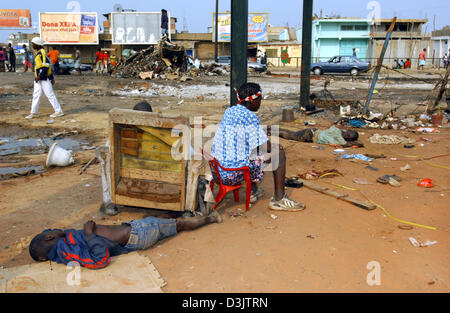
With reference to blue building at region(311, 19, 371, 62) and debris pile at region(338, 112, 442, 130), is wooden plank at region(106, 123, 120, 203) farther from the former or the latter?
blue building at region(311, 19, 371, 62)

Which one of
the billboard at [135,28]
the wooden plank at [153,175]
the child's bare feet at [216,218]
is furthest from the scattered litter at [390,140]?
the billboard at [135,28]

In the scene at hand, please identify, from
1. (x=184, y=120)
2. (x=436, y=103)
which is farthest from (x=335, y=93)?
(x=184, y=120)

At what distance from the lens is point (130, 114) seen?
359 centimetres

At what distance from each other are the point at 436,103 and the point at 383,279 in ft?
24.5

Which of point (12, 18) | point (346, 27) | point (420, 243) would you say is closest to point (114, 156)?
point (420, 243)

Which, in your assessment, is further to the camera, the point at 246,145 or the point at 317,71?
the point at 317,71

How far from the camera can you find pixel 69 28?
3334 cm

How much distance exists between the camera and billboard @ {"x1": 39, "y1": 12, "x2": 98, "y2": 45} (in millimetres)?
33031

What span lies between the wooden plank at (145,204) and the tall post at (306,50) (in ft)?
22.1

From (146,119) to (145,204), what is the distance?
2.59 ft

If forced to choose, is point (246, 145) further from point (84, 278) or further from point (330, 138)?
point (330, 138)

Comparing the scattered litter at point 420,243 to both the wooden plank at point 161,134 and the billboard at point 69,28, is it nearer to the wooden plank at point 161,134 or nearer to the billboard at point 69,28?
the wooden plank at point 161,134

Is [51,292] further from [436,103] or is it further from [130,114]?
[436,103]

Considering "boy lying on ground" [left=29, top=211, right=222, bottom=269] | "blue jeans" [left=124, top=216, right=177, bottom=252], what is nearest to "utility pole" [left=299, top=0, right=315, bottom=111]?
"blue jeans" [left=124, top=216, right=177, bottom=252]
